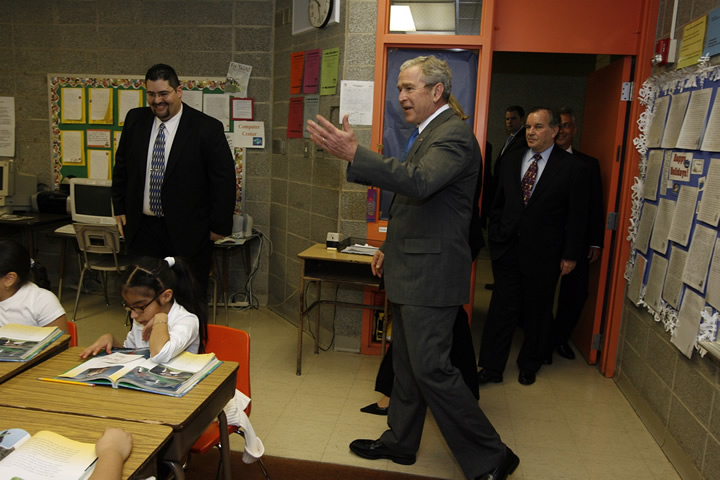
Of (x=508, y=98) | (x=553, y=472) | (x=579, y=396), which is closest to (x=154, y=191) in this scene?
(x=553, y=472)

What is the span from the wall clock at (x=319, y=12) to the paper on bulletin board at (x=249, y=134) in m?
1.01

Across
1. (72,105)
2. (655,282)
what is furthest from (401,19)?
(72,105)

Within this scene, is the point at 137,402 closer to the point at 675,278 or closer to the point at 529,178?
the point at 675,278

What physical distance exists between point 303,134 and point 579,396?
8.12 ft

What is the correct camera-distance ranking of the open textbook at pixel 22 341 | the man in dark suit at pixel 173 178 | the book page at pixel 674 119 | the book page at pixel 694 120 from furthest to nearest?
the man in dark suit at pixel 173 178 → the book page at pixel 674 119 → the book page at pixel 694 120 → the open textbook at pixel 22 341

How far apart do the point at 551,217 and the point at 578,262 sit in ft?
1.70

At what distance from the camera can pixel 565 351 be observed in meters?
→ 4.00

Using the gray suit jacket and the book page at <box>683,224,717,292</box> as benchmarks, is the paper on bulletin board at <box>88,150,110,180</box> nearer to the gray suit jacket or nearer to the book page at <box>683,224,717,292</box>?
the gray suit jacket

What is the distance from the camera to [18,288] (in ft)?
7.13

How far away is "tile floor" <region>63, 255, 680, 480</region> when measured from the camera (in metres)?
2.57

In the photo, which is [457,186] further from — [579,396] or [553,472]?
[579,396]

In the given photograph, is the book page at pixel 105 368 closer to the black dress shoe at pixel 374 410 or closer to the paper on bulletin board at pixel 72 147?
the black dress shoe at pixel 374 410

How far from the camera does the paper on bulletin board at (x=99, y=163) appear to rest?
4957mm

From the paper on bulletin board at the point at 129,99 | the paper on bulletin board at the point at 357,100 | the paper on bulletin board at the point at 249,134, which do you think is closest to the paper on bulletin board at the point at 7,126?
the paper on bulletin board at the point at 129,99
